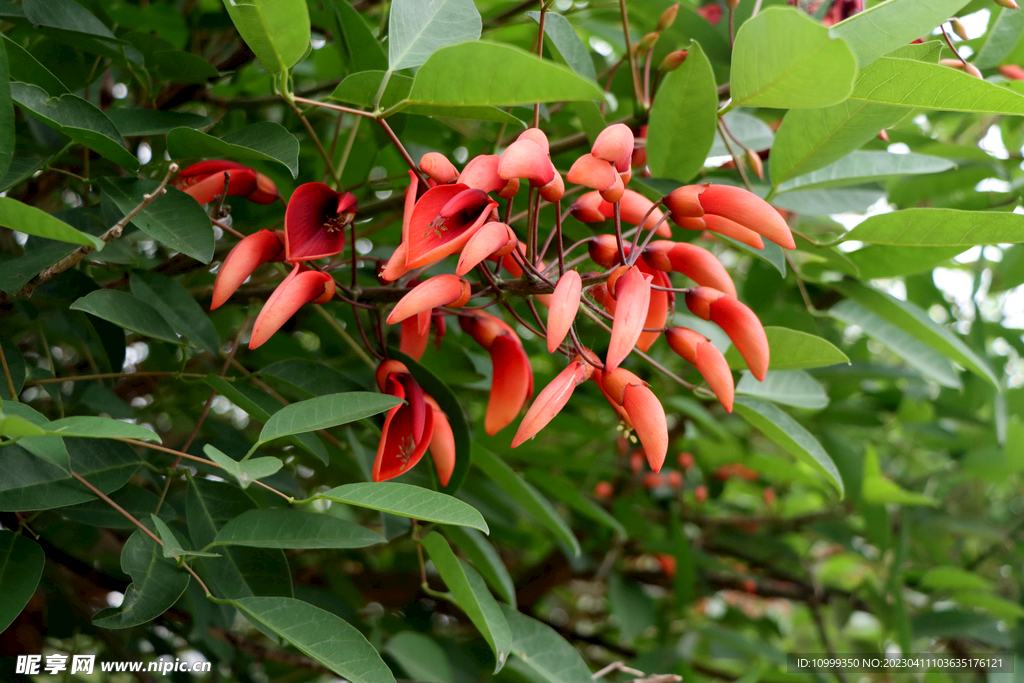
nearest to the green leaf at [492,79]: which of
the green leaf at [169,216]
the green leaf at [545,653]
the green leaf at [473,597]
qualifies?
the green leaf at [169,216]

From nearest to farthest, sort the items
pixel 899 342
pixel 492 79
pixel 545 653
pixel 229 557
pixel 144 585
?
pixel 492 79 → pixel 144 585 → pixel 229 557 → pixel 545 653 → pixel 899 342

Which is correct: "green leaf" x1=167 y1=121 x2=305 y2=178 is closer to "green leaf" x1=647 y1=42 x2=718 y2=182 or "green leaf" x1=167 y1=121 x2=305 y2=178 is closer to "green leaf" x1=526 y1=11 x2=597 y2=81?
"green leaf" x1=526 y1=11 x2=597 y2=81

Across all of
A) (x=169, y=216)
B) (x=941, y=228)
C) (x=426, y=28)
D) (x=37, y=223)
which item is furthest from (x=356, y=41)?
(x=941, y=228)

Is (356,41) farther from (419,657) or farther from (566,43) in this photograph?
(419,657)

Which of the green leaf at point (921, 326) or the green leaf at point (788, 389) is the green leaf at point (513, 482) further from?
the green leaf at point (921, 326)

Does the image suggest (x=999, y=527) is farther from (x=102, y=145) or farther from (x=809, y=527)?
(x=102, y=145)

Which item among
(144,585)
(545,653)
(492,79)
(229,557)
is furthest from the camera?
(545,653)

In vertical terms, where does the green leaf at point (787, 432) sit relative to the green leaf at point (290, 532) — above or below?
above

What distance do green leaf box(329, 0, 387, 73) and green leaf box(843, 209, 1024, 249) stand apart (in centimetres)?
54

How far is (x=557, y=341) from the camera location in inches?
18.2

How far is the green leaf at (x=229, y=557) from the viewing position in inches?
26.1

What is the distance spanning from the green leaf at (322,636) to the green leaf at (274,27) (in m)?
0.46

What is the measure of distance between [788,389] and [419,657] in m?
0.57

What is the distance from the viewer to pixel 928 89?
55 cm
